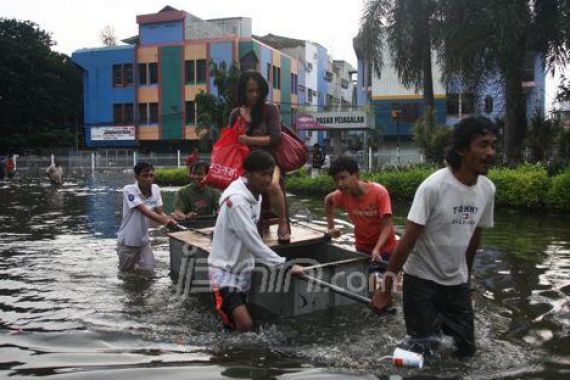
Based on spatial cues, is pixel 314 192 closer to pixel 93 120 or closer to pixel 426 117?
pixel 426 117

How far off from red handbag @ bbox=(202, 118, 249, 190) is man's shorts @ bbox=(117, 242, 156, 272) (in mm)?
1614

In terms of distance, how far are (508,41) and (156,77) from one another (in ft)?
111

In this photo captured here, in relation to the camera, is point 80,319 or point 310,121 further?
point 310,121

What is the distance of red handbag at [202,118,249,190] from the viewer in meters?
6.69

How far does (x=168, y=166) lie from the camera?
40.3 metres

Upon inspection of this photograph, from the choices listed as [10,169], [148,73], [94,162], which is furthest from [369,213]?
[148,73]

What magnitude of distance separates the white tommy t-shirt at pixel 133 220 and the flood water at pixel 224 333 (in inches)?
22.2

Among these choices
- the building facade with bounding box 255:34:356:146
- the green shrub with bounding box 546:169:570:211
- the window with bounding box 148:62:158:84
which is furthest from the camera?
the building facade with bounding box 255:34:356:146

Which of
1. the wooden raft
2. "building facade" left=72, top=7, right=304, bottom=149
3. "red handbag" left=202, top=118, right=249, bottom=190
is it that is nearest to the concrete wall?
"building facade" left=72, top=7, right=304, bottom=149

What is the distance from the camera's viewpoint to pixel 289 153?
6816mm

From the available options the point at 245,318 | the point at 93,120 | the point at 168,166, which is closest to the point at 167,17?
the point at 93,120

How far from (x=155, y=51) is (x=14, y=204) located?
2835 cm

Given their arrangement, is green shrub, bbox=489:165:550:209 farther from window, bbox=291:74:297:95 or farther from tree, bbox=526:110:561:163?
window, bbox=291:74:297:95

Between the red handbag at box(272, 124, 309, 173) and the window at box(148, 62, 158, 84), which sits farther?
the window at box(148, 62, 158, 84)
